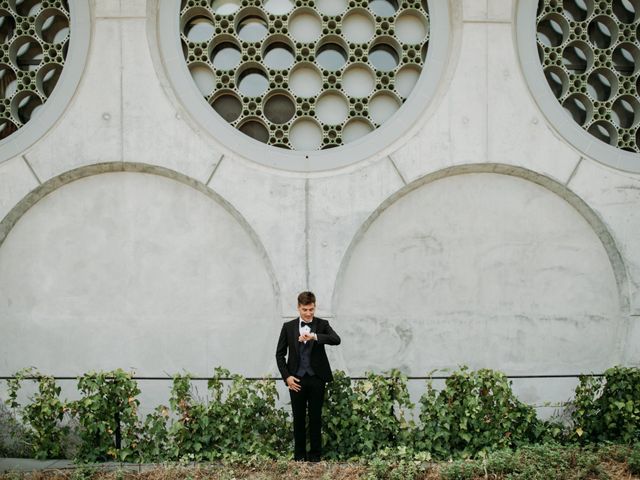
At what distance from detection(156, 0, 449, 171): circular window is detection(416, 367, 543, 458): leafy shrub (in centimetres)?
372

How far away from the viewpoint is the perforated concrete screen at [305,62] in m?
10.1

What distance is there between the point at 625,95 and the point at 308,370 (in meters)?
6.53

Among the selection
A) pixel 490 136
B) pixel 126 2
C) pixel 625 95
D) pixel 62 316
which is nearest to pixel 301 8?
pixel 126 2

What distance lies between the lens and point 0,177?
9.78 m

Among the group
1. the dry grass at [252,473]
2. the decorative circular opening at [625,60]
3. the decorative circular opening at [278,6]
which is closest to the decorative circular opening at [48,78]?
the decorative circular opening at [278,6]

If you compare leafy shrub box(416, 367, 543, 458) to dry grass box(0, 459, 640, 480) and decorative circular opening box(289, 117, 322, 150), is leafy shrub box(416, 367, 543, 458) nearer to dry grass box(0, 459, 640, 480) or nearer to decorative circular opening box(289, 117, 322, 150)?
dry grass box(0, 459, 640, 480)

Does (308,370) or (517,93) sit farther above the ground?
(517,93)

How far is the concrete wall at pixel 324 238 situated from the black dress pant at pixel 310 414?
89.8 inches

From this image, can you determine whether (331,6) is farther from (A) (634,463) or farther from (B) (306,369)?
(A) (634,463)

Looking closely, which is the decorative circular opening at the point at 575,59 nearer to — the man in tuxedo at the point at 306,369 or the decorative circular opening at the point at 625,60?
the decorative circular opening at the point at 625,60

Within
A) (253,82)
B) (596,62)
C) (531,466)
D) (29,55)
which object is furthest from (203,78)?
(531,466)

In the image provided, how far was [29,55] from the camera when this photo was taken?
10.2 meters

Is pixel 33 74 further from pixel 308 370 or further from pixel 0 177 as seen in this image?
pixel 308 370

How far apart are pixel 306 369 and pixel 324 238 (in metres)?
2.72
